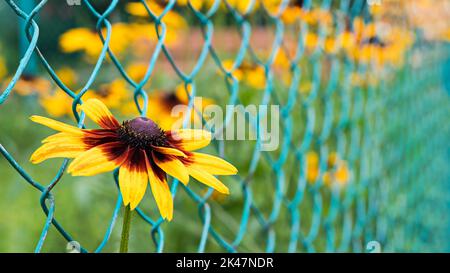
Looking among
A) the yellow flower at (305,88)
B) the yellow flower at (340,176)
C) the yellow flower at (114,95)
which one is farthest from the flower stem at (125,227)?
the yellow flower at (305,88)

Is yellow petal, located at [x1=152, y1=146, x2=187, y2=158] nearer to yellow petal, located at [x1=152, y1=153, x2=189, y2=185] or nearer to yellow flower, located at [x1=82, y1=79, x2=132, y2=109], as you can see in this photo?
yellow petal, located at [x1=152, y1=153, x2=189, y2=185]

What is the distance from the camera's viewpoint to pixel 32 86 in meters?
1.75

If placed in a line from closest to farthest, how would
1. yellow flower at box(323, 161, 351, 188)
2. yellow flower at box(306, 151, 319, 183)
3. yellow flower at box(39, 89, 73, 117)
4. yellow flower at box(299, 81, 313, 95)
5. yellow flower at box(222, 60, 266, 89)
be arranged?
1. yellow flower at box(39, 89, 73, 117)
2. yellow flower at box(222, 60, 266, 89)
3. yellow flower at box(323, 161, 351, 188)
4. yellow flower at box(306, 151, 319, 183)
5. yellow flower at box(299, 81, 313, 95)

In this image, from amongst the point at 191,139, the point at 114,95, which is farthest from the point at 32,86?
the point at 191,139

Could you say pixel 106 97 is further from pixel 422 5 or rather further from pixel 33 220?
pixel 422 5

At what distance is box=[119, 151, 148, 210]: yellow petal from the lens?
0.43 meters

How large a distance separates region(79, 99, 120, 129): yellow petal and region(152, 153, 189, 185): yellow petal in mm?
55

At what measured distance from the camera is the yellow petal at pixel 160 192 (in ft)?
1.46

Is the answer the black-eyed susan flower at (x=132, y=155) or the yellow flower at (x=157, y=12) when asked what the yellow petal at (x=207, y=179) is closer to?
the black-eyed susan flower at (x=132, y=155)

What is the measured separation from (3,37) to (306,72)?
94.9 inches

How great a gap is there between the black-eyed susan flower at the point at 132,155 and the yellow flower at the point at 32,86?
1.23m

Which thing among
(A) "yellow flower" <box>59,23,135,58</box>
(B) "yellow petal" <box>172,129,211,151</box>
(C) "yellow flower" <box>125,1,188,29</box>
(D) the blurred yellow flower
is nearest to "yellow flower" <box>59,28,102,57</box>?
(A) "yellow flower" <box>59,23,135,58</box>
